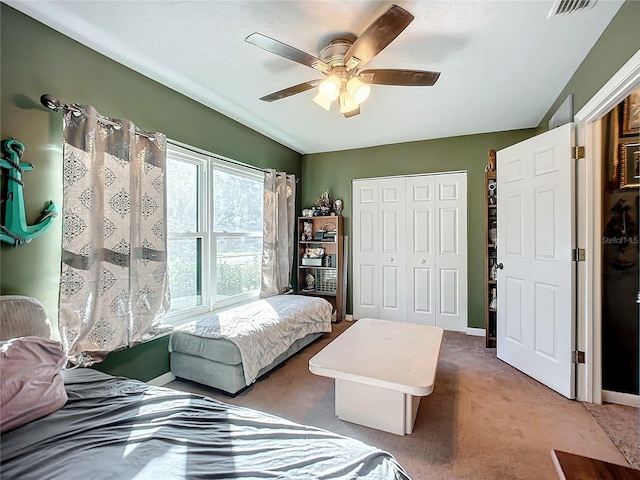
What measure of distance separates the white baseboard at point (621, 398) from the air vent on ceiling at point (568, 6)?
8.36 feet

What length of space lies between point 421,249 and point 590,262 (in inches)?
76.6

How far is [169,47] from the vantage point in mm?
2020

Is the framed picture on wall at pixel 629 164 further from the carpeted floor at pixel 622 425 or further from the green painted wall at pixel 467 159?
the carpeted floor at pixel 622 425

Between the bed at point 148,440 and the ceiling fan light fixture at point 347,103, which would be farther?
the ceiling fan light fixture at point 347,103

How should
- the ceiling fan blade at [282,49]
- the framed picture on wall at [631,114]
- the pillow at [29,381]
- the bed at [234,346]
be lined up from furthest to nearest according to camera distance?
1. the bed at [234,346]
2. the framed picture on wall at [631,114]
3. the ceiling fan blade at [282,49]
4. the pillow at [29,381]

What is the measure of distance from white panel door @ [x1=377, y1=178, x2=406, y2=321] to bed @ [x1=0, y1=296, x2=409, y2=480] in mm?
3206

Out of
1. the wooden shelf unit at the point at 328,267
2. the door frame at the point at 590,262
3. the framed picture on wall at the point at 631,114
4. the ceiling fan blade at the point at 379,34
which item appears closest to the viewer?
the ceiling fan blade at the point at 379,34

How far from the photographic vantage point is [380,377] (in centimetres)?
169

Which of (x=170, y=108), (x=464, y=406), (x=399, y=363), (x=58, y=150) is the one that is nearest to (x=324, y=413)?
(x=399, y=363)

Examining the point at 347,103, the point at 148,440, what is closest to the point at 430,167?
the point at 347,103

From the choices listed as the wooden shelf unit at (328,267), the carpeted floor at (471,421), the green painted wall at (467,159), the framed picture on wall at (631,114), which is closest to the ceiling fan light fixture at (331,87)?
the green painted wall at (467,159)

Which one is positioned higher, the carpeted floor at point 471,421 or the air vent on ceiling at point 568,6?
the air vent on ceiling at point 568,6

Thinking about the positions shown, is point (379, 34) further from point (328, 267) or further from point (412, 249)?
point (328, 267)

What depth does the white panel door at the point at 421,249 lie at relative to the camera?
397 cm
